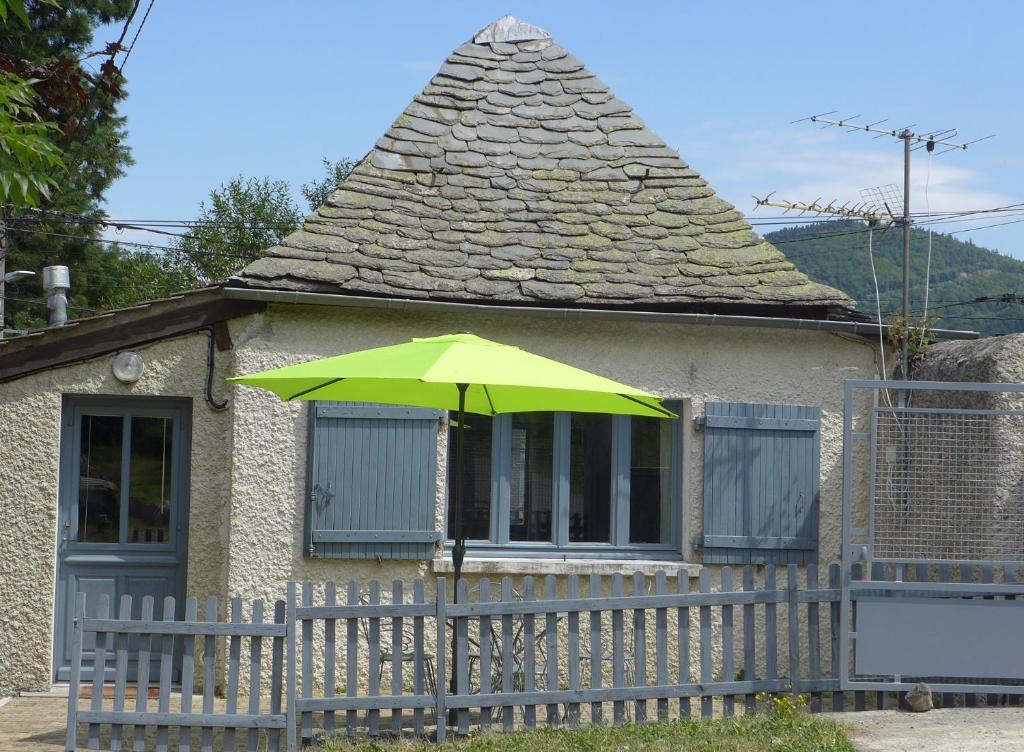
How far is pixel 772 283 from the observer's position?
907cm

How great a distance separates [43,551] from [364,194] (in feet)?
12.1

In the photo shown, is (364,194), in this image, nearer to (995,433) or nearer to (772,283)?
(772,283)

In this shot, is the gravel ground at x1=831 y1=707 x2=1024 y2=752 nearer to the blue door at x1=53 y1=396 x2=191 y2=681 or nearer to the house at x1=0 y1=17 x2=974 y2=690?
the house at x1=0 y1=17 x2=974 y2=690

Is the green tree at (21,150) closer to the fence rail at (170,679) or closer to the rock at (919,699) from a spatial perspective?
the fence rail at (170,679)

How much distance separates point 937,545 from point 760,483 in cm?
135

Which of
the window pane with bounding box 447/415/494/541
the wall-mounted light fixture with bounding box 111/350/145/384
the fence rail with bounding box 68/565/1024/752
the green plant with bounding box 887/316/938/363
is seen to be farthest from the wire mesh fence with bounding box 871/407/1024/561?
the wall-mounted light fixture with bounding box 111/350/145/384

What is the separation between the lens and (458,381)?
19.7ft

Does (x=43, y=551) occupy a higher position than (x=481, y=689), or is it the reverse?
(x=43, y=551)

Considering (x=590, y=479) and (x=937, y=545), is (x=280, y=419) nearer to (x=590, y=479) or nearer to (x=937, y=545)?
(x=590, y=479)

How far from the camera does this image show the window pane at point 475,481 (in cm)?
882

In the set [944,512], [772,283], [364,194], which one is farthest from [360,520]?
[944,512]

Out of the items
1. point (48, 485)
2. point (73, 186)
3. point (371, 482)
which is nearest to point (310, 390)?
point (371, 482)

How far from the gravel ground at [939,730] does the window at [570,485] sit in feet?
7.30

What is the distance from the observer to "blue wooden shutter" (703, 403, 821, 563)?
28.6ft
